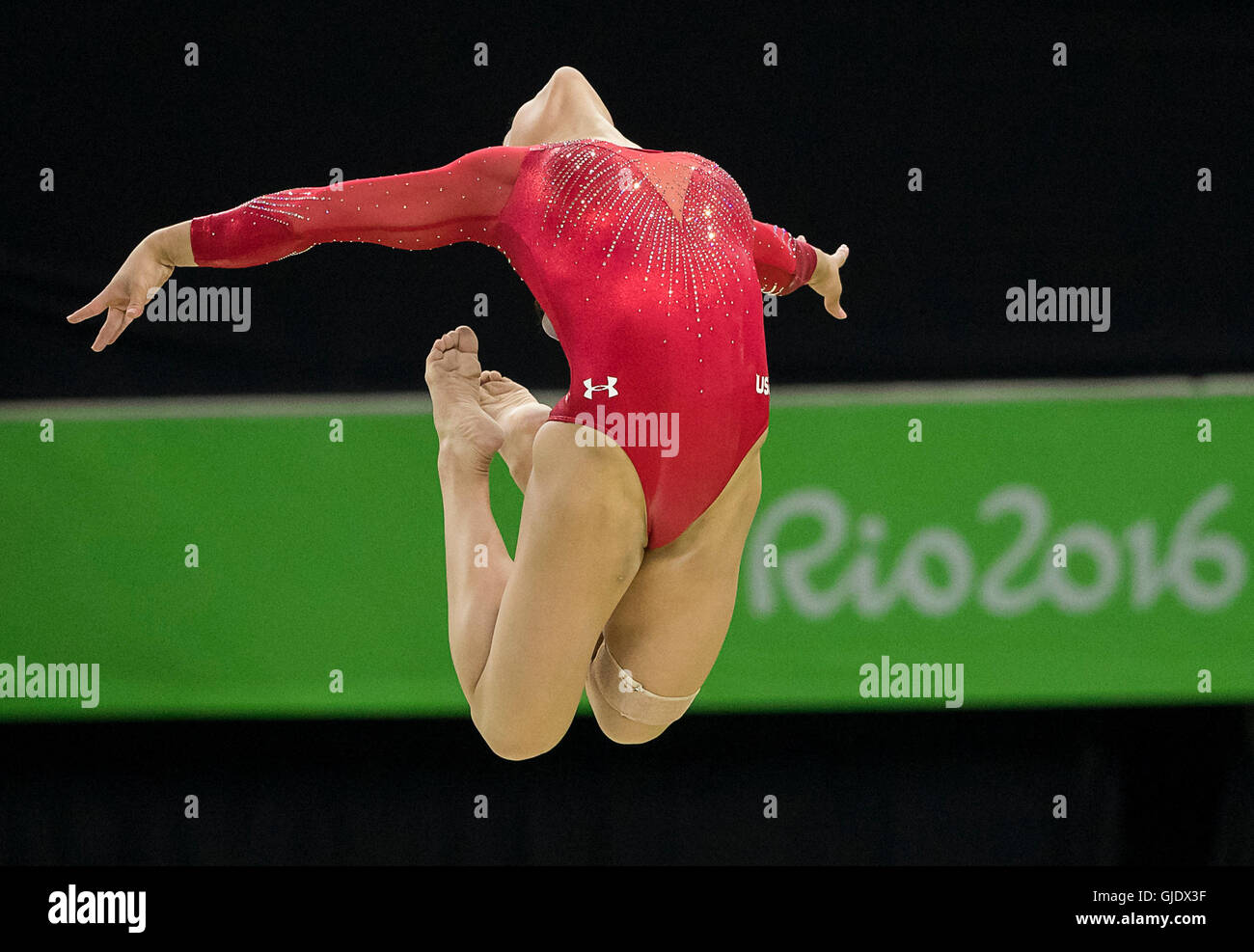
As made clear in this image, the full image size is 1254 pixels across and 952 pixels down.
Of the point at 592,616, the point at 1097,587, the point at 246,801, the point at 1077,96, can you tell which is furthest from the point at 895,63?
the point at 246,801

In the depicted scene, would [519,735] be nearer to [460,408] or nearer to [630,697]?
[630,697]

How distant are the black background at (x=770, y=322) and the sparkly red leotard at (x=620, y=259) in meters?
1.13

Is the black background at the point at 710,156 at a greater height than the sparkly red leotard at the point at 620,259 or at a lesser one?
greater

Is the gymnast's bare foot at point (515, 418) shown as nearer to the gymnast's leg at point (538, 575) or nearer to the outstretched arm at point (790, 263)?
the gymnast's leg at point (538, 575)

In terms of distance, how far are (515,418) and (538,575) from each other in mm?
357

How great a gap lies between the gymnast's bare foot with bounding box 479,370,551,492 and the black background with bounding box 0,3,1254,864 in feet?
2.81

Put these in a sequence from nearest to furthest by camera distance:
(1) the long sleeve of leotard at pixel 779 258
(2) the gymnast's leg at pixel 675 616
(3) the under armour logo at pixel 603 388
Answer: (3) the under armour logo at pixel 603 388, (2) the gymnast's leg at pixel 675 616, (1) the long sleeve of leotard at pixel 779 258

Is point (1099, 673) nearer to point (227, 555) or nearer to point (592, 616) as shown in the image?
point (592, 616)

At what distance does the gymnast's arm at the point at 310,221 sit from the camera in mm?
1783

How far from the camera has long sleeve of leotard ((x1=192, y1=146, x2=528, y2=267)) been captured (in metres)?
1.79

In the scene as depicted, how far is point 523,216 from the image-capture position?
1.79 meters
